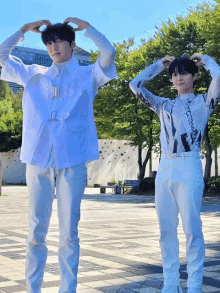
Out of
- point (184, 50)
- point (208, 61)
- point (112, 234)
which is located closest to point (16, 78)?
point (208, 61)

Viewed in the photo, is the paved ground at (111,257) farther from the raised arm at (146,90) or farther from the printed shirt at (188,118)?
the raised arm at (146,90)

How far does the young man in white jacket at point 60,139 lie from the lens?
360cm

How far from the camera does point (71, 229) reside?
Answer: 11.9 feet

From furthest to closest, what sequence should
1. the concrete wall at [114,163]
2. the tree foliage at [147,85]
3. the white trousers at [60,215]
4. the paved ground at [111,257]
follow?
the concrete wall at [114,163], the tree foliage at [147,85], the paved ground at [111,257], the white trousers at [60,215]

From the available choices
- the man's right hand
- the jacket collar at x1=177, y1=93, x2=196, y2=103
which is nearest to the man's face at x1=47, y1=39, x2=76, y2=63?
the man's right hand

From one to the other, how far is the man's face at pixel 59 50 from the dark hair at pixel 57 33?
0.03 metres

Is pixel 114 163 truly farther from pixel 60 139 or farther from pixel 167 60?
pixel 60 139

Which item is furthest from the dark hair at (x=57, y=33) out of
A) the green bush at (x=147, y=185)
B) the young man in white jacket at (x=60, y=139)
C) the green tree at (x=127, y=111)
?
the green tree at (x=127, y=111)

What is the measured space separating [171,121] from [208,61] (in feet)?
1.88

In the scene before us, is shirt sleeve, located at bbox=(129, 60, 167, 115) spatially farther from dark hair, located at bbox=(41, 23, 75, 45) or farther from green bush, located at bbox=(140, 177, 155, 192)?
green bush, located at bbox=(140, 177, 155, 192)

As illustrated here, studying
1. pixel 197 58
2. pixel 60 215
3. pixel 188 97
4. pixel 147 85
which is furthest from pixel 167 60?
pixel 147 85

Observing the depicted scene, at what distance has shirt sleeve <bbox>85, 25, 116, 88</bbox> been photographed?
368cm

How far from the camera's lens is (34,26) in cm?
378

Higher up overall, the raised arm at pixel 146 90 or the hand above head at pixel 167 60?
the hand above head at pixel 167 60
